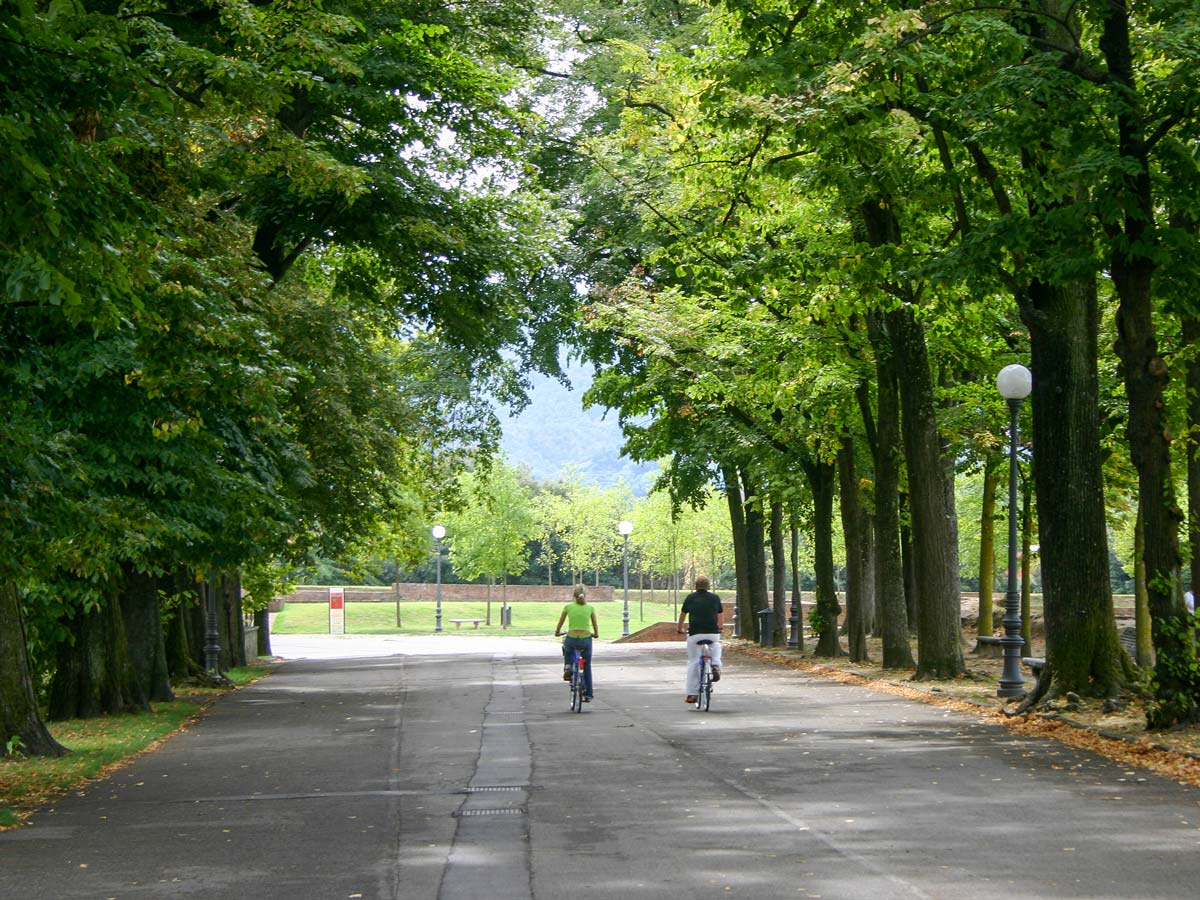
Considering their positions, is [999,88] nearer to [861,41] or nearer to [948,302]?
[861,41]

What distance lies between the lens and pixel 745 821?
1019 cm

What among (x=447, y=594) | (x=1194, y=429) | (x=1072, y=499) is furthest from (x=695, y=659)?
(x=447, y=594)

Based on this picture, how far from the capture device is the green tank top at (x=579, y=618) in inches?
811

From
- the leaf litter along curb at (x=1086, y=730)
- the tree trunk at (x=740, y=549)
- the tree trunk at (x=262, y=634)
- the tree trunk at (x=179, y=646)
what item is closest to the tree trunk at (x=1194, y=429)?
the leaf litter along curb at (x=1086, y=730)

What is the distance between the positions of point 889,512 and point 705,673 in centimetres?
768

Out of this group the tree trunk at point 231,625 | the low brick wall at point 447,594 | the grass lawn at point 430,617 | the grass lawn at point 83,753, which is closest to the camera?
the grass lawn at point 83,753

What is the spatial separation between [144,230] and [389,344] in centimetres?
2693

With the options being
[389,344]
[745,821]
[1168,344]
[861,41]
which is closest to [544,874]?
[745,821]

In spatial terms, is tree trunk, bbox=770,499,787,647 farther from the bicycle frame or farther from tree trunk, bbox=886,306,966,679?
the bicycle frame

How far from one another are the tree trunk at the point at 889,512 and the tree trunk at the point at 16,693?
1545 centimetres

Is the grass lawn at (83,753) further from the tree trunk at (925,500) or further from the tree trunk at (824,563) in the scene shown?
the tree trunk at (824,563)

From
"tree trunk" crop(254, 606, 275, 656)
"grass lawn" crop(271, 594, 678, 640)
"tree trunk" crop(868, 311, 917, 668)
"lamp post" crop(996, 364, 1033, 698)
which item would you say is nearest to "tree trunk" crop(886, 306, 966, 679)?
"tree trunk" crop(868, 311, 917, 668)

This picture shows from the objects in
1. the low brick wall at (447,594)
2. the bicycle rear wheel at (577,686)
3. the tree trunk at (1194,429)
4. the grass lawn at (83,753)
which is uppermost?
the tree trunk at (1194,429)

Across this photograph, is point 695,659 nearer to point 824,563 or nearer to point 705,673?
point 705,673
